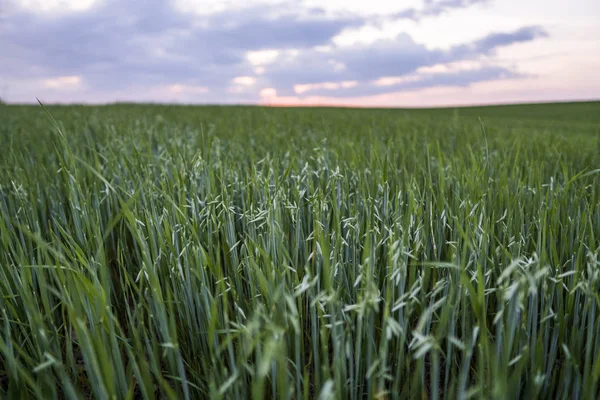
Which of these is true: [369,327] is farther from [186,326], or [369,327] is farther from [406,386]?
[186,326]

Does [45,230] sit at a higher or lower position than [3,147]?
lower

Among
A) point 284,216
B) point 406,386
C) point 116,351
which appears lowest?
point 406,386

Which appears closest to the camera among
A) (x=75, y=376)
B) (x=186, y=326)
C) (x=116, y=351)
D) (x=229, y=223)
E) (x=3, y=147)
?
(x=116, y=351)

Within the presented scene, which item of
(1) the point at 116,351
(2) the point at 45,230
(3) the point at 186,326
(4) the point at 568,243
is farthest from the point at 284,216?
(2) the point at 45,230

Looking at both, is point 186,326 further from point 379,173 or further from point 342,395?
point 379,173

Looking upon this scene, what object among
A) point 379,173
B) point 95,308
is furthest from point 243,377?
point 379,173

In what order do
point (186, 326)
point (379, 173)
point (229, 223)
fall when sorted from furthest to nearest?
point (379, 173) → point (229, 223) → point (186, 326)

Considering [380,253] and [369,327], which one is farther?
[380,253]

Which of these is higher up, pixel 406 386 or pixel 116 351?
pixel 116 351

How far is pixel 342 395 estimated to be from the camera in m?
0.93

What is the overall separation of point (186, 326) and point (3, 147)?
3178 millimetres

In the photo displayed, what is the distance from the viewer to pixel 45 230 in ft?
6.29

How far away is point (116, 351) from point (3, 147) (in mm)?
3375

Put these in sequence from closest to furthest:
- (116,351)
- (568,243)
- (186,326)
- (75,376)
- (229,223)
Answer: (116,351) < (75,376) < (186,326) < (229,223) < (568,243)
